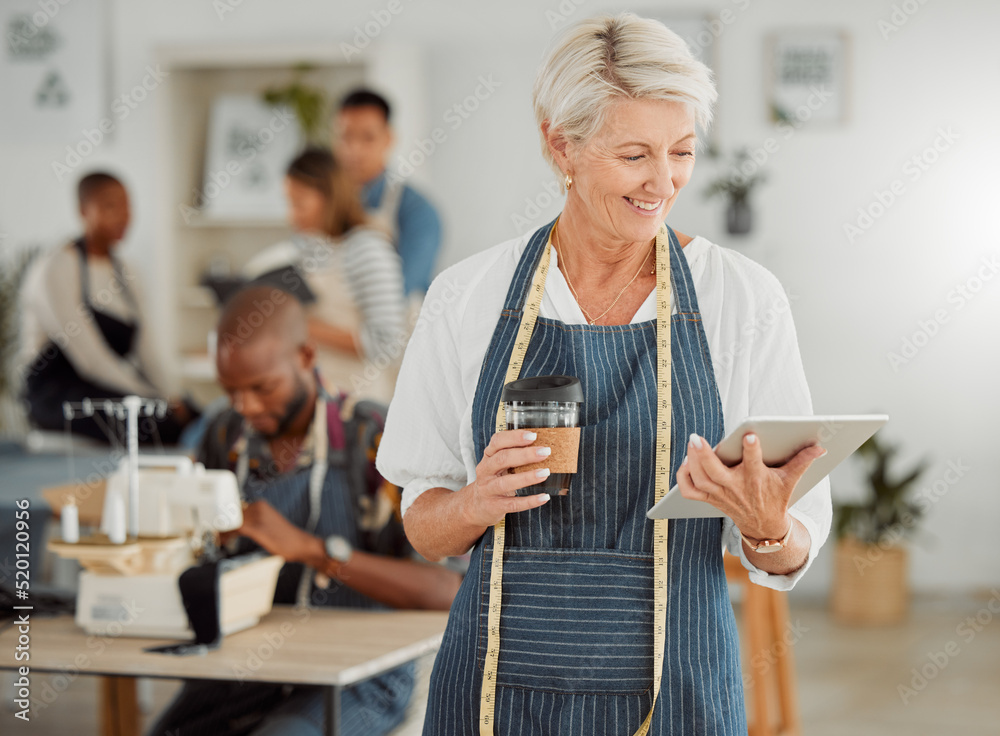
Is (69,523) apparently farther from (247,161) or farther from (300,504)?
(247,161)

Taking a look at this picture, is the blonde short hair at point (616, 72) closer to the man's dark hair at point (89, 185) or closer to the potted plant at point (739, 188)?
the potted plant at point (739, 188)

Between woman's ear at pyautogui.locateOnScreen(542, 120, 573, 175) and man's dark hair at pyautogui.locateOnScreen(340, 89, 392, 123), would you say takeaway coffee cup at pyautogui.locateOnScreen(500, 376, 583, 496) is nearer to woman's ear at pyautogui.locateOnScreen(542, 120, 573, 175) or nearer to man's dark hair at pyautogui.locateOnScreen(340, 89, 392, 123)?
woman's ear at pyautogui.locateOnScreen(542, 120, 573, 175)

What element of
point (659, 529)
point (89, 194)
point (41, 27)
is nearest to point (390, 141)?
point (89, 194)

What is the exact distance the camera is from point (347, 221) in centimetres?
431

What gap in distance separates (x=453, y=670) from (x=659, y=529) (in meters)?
0.33

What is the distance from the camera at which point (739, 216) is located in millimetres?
5008

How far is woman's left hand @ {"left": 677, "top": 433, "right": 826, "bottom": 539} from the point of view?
1.08 m

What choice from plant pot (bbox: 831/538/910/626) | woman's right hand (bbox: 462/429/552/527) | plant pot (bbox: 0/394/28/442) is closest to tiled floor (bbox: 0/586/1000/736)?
plant pot (bbox: 831/538/910/626)

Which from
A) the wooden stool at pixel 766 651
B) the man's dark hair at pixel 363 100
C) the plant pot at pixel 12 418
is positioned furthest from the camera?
the plant pot at pixel 12 418

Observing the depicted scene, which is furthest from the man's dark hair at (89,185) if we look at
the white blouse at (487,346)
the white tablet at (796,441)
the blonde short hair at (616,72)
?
the white tablet at (796,441)

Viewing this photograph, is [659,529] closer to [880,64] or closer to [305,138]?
[305,138]

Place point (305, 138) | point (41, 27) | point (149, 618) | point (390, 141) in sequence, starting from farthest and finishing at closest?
point (41, 27) → point (305, 138) → point (390, 141) → point (149, 618)

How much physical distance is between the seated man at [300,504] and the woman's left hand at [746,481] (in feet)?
4.05

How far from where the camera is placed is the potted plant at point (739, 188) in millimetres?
5012
